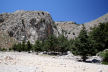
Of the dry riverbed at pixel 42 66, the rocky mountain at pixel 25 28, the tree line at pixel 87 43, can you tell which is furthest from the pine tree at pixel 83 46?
the rocky mountain at pixel 25 28

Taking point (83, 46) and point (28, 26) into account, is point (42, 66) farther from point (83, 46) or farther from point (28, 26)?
point (28, 26)

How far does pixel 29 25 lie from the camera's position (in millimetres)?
143625

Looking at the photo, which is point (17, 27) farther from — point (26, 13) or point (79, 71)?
point (79, 71)

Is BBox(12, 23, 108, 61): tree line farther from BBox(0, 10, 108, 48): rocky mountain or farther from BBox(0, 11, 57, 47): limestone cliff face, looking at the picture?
BBox(0, 11, 57, 47): limestone cliff face

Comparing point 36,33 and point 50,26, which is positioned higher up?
point 50,26

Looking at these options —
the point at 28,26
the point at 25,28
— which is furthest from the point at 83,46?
the point at 25,28

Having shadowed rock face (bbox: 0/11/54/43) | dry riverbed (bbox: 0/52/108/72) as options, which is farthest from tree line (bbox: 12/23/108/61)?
shadowed rock face (bbox: 0/11/54/43)

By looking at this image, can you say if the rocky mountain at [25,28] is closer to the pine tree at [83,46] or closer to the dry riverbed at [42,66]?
the pine tree at [83,46]

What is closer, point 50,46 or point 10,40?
point 50,46

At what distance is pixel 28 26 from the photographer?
143500mm

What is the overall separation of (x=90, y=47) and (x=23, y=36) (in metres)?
124

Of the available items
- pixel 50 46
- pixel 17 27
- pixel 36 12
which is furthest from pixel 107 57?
pixel 36 12

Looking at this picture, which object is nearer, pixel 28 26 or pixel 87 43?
pixel 87 43

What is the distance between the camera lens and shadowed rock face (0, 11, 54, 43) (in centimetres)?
13925
